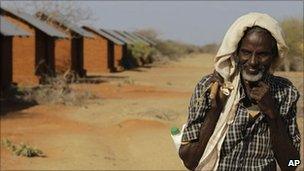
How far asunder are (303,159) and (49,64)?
21099 millimetres

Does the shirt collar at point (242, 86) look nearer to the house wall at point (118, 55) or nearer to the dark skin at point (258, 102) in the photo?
the dark skin at point (258, 102)

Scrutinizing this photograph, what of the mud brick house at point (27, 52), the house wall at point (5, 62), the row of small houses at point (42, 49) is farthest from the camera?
the mud brick house at point (27, 52)

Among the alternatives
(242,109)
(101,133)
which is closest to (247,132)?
(242,109)

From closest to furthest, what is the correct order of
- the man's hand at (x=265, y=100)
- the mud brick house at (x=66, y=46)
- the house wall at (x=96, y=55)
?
the man's hand at (x=265, y=100) < the mud brick house at (x=66, y=46) < the house wall at (x=96, y=55)

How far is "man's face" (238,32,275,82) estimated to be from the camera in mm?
2566

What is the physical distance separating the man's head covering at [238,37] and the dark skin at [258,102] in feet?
0.10

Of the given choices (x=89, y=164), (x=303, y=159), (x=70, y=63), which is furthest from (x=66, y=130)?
(x=70, y=63)

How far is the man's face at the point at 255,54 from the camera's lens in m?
2.57

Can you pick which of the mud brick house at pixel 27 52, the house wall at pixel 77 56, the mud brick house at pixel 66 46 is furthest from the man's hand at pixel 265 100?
the house wall at pixel 77 56

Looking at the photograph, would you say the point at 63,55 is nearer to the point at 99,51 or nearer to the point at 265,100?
the point at 99,51

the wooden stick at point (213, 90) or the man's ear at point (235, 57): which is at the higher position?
the man's ear at point (235, 57)

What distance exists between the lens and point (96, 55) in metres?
40.0

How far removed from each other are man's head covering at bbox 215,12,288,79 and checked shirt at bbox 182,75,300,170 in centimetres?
9

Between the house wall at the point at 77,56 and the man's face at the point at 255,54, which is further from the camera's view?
the house wall at the point at 77,56
